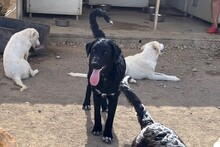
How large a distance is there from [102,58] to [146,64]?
239cm

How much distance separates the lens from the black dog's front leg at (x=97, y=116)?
4391 millimetres

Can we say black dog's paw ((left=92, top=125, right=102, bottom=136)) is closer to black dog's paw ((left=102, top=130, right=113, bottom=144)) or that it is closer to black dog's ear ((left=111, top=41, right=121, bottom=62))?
black dog's paw ((left=102, top=130, right=113, bottom=144))

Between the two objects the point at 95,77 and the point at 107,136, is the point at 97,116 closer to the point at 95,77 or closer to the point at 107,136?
the point at 107,136

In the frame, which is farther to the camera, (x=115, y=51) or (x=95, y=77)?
(x=115, y=51)

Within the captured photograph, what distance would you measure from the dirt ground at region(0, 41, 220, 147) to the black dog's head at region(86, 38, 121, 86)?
805 mm

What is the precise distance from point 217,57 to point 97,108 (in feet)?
14.5

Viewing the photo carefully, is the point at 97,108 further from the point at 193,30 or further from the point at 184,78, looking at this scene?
the point at 193,30

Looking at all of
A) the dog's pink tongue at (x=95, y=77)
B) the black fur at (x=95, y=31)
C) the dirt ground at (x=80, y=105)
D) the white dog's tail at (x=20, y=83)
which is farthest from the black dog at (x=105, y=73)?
the white dog's tail at (x=20, y=83)

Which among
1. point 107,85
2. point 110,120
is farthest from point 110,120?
point 107,85

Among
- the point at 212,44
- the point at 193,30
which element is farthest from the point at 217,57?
the point at 193,30

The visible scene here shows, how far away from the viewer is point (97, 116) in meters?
4.44

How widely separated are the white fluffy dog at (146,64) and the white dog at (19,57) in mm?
1545

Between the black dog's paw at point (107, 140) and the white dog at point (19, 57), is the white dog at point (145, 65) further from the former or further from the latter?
the black dog's paw at point (107, 140)

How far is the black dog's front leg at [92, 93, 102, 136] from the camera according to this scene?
4391 mm
